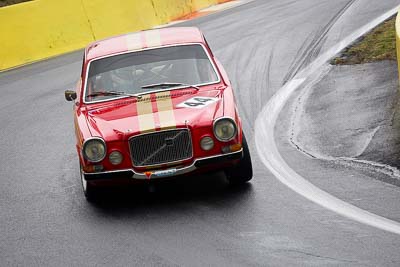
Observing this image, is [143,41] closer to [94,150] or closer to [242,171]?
[94,150]

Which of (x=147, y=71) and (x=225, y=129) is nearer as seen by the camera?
(x=225, y=129)

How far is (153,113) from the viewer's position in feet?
30.5

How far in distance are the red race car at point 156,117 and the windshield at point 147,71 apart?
11mm

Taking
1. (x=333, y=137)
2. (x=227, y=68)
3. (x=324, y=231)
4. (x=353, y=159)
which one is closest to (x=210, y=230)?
(x=324, y=231)

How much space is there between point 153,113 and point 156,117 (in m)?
0.14

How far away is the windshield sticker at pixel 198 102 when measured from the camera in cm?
941

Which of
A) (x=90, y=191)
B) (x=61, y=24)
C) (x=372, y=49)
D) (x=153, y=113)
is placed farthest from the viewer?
(x=61, y=24)

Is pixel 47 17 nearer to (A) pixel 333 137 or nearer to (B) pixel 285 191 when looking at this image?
(A) pixel 333 137

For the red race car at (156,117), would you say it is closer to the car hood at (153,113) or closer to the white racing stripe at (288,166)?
the car hood at (153,113)

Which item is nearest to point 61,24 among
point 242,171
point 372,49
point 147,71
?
point 372,49

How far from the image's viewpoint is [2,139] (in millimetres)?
13547

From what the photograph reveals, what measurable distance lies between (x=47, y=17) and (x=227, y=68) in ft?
21.9

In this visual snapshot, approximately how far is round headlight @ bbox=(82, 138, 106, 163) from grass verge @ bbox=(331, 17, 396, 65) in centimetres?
720

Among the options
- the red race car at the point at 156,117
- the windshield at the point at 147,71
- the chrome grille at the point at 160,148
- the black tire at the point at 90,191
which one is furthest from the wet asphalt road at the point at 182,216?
the windshield at the point at 147,71
